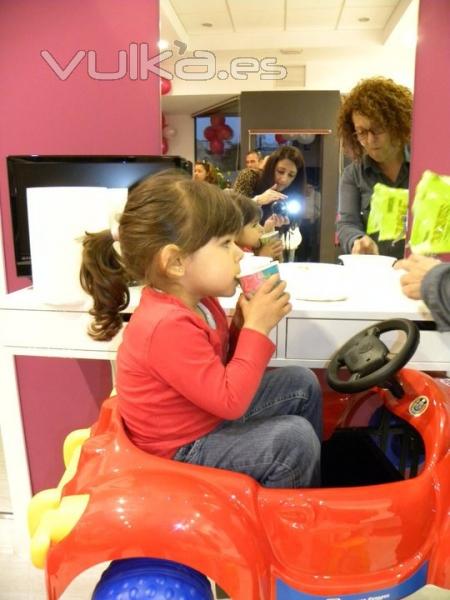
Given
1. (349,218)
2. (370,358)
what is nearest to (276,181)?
(349,218)

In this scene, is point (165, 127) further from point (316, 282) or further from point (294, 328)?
point (294, 328)

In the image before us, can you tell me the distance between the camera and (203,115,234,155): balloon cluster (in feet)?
5.23

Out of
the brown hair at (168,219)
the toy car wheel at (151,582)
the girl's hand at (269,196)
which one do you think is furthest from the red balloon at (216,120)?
the toy car wheel at (151,582)

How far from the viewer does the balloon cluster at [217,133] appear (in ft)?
5.23

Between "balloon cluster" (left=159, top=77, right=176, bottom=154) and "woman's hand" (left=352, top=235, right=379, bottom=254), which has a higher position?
"balloon cluster" (left=159, top=77, right=176, bottom=154)

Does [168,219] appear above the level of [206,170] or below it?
below

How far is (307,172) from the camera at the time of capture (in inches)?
64.4

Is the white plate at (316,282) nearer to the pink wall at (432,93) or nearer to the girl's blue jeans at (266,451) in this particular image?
the girl's blue jeans at (266,451)

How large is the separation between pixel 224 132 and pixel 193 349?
946mm

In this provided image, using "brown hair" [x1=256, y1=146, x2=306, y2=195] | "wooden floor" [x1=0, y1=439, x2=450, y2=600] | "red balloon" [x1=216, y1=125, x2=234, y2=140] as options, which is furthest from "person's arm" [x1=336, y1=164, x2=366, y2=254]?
"wooden floor" [x1=0, y1=439, x2=450, y2=600]

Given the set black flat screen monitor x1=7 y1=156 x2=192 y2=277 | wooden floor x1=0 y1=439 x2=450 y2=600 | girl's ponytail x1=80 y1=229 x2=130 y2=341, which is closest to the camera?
girl's ponytail x1=80 y1=229 x2=130 y2=341

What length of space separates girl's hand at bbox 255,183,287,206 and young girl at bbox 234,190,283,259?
1.1 inches

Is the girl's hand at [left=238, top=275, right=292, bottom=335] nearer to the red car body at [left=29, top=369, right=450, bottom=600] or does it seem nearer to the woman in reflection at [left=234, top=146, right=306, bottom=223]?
the red car body at [left=29, top=369, right=450, bottom=600]

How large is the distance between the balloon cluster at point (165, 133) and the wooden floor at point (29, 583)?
4.03ft
